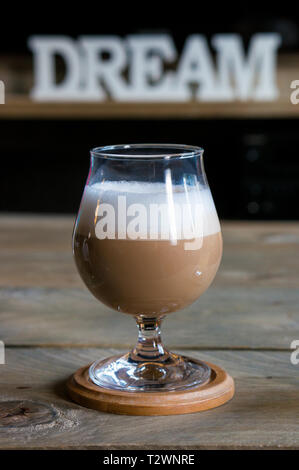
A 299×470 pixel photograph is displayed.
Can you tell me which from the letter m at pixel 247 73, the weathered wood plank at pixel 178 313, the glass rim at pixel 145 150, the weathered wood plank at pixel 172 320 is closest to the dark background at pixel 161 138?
the letter m at pixel 247 73

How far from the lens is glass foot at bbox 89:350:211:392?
60 centimetres

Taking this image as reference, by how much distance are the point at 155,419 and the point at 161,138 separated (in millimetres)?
2335

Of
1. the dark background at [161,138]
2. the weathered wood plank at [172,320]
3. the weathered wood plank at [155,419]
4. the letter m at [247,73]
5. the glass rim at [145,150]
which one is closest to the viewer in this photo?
the weathered wood plank at [155,419]

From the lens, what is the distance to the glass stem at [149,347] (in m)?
0.63

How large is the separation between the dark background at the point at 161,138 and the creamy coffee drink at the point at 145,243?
201 cm

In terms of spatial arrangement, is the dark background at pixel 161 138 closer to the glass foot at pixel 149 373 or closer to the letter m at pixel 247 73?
the letter m at pixel 247 73

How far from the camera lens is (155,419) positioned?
56cm

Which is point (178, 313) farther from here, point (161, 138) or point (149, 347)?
point (161, 138)

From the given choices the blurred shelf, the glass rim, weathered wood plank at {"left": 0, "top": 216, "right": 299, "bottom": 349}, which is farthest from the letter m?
the glass rim

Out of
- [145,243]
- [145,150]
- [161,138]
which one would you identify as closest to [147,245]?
[145,243]

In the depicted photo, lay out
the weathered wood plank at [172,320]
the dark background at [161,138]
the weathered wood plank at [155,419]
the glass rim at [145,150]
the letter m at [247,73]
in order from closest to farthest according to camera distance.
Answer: the weathered wood plank at [155,419]
the glass rim at [145,150]
the weathered wood plank at [172,320]
the letter m at [247,73]
the dark background at [161,138]

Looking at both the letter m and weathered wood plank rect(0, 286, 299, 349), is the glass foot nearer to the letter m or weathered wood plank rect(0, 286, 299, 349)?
weathered wood plank rect(0, 286, 299, 349)

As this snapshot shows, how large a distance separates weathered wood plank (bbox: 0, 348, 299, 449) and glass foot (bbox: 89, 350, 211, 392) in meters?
0.03

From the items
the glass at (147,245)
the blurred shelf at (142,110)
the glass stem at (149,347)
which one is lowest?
the glass stem at (149,347)
